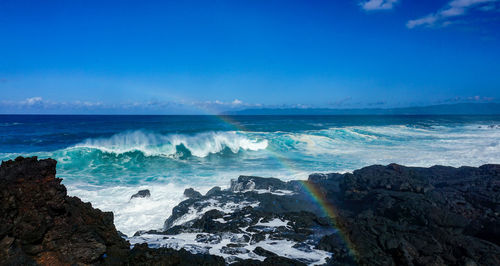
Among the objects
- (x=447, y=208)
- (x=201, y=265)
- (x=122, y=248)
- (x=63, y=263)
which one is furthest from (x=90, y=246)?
(x=447, y=208)

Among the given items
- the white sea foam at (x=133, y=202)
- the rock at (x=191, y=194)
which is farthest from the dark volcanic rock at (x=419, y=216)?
the white sea foam at (x=133, y=202)

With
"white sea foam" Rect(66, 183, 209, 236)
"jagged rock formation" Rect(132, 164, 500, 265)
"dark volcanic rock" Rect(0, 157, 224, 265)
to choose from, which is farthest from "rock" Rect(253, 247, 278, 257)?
"white sea foam" Rect(66, 183, 209, 236)

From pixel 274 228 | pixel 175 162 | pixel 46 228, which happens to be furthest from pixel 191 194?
pixel 175 162

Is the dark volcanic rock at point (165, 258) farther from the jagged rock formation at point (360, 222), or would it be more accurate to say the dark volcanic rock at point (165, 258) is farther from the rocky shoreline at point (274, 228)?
the jagged rock formation at point (360, 222)

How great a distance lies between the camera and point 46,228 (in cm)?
366

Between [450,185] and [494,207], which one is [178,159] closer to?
[450,185]

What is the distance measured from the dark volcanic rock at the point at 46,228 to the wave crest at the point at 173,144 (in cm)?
1880

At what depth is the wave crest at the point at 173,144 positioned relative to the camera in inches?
907

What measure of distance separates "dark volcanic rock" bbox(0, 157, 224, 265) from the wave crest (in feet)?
61.7

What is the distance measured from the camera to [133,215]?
9.46 meters

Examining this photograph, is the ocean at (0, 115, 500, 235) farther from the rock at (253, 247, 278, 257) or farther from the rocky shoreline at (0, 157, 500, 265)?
the rock at (253, 247, 278, 257)

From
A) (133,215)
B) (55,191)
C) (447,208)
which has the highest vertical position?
(55,191)

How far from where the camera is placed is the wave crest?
23.0 meters

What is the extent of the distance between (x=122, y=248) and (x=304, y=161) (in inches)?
618
